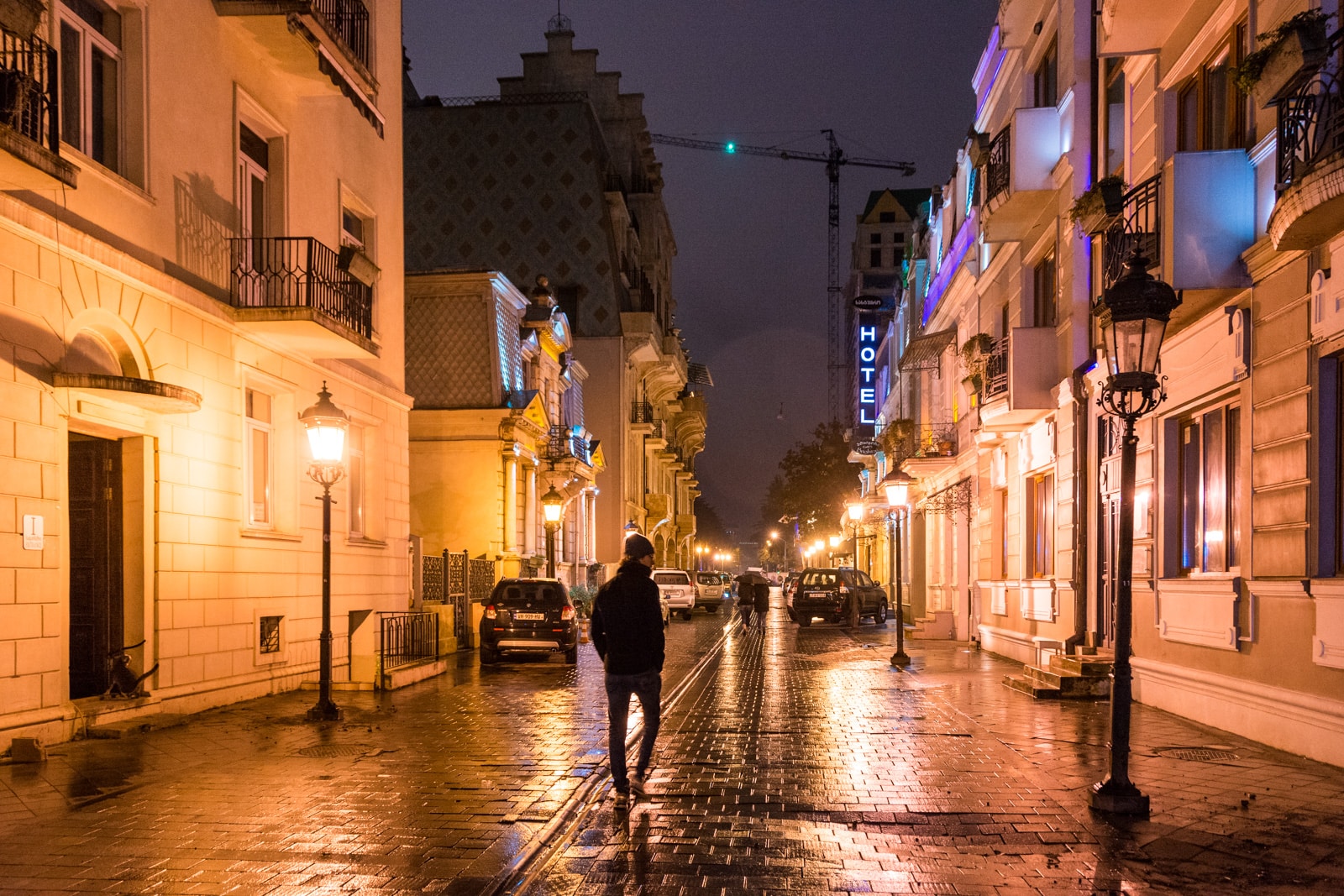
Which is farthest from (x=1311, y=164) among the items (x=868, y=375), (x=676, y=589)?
(x=868, y=375)

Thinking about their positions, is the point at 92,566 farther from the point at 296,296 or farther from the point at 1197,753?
the point at 1197,753

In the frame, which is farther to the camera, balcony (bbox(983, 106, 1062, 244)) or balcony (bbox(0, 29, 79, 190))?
balcony (bbox(983, 106, 1062, 244))

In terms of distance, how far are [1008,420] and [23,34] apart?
52.8ft

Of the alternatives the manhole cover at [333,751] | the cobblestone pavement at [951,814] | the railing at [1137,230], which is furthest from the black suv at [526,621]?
the railing at [1137,230]

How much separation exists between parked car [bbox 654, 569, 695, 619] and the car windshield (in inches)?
773

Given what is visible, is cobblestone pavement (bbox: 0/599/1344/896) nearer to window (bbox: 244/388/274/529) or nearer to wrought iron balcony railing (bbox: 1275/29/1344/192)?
window (bbox: 244/388/274/529)

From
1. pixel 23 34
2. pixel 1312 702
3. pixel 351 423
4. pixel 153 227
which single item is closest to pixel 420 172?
pixel 351 423

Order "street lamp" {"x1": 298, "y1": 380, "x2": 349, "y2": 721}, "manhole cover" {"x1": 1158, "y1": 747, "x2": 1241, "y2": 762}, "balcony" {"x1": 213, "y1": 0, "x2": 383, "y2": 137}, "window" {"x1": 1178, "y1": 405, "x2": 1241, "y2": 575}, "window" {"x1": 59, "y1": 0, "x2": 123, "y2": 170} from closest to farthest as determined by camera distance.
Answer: "manhole cover" {"x1": 1158, "y1": 747, "x2": 1241, "y2": 762} < "window" {"x1": 59, "y1": 0, "x2": 123, "y2": 170} < "window" {"x1": 1178, "y1": 405, "x2": 1241, "y2": 575} < "street lamp" {"x1": 298, "y1": 380, "x2": 349, "y2": 721} < "balcony" {"x1": 213, "y1": 0, "x2": 383, "y2": 137}

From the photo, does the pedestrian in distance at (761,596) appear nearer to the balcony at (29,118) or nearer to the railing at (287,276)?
the railing at (287,276)

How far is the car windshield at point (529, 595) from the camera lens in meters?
20.3

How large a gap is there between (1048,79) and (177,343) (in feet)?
48.6

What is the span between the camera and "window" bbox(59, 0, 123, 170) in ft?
37.4

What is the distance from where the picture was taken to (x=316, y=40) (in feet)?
49.1

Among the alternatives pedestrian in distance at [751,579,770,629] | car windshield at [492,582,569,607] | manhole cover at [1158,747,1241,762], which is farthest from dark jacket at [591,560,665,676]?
pedestrian in distance at [751,579,770,629]
